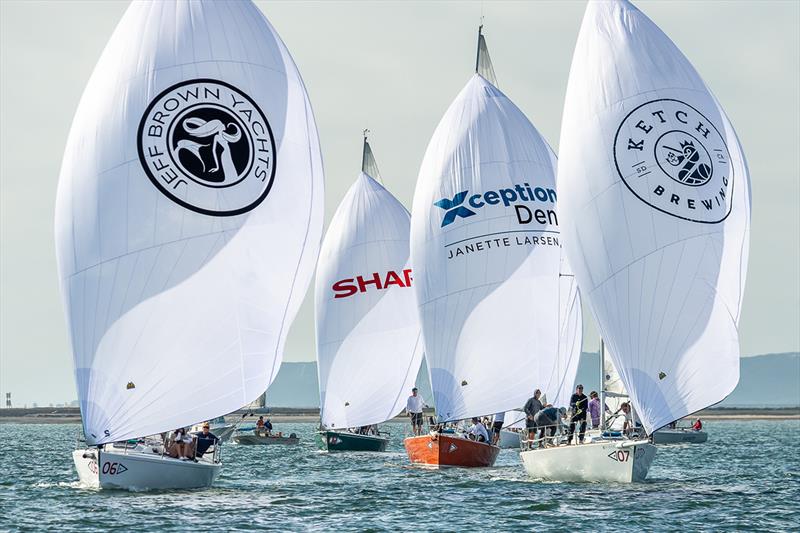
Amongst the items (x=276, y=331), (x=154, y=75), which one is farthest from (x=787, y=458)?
(x=154, y=75)

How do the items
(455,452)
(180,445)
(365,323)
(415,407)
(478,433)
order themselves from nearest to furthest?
(180,445)
(455,452)
(478,433)
(415,407)
(365,323)

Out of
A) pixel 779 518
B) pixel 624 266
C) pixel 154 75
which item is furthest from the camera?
pixel 624 266

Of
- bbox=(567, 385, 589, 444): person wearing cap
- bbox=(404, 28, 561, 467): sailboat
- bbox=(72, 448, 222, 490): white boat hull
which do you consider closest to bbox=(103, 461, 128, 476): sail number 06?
bbox=(72, 448, 222, 490): white boat hull

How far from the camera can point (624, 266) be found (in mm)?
30203

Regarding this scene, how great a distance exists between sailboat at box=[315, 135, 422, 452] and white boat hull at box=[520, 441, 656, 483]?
17.3m

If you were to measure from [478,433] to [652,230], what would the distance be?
10.7 m

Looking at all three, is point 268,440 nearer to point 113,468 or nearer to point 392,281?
point 392,281

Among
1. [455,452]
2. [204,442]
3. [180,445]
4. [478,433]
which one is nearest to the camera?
[180,445]

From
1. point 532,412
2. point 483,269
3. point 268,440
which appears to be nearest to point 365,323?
point 483,269

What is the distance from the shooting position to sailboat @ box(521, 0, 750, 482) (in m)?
29.9

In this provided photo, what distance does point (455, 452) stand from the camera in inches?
1494

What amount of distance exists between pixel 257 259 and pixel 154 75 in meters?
4.28

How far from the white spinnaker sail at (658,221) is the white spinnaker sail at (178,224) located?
653cm

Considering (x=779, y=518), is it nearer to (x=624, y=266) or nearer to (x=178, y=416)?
(x=624, y=266)
